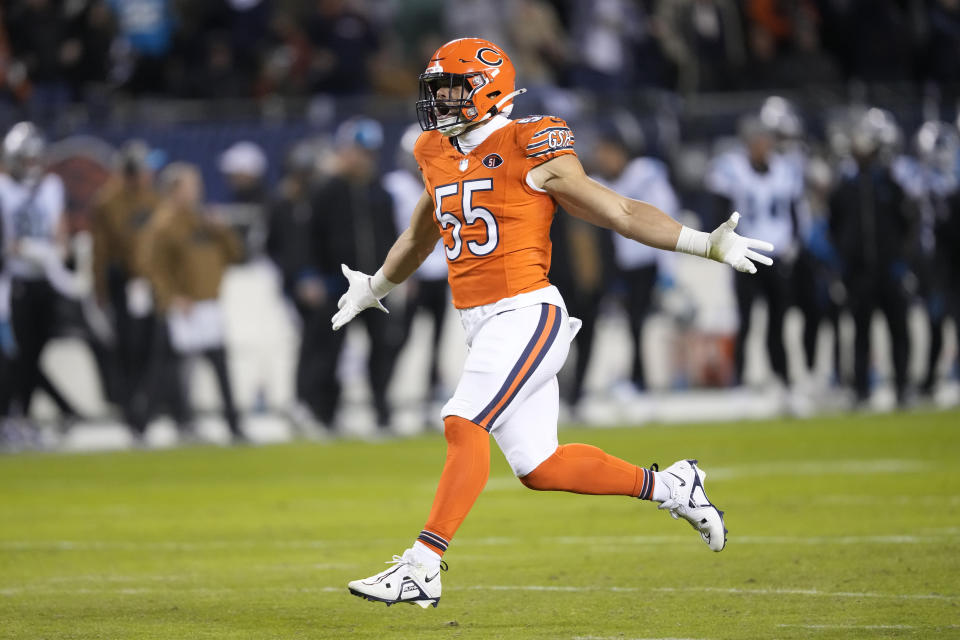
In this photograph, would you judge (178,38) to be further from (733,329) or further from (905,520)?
(905,520)

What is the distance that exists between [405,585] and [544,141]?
5.32 ft

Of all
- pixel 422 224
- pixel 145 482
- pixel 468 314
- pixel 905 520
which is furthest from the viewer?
pixel 145 482

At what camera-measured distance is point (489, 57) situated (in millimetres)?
6102

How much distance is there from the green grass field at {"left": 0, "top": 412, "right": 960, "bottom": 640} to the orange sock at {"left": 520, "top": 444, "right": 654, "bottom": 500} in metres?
0.41

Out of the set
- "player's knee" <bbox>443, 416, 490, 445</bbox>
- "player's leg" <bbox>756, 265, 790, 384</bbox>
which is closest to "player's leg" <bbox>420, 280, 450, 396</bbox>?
"player's leg" <bbox>756, 265, 790, 384</bbox>

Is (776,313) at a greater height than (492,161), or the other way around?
(492,161)

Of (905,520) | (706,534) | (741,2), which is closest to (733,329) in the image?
(741,2)

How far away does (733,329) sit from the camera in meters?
15.8

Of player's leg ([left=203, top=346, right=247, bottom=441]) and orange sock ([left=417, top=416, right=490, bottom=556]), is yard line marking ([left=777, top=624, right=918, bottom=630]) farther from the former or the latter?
player's leg ([left=203, top=346, right=247, bottom=441])

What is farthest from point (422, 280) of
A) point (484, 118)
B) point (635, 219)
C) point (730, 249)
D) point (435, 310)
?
point (730, 249)

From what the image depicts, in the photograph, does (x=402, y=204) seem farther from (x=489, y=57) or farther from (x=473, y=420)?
(x=473, y=420)

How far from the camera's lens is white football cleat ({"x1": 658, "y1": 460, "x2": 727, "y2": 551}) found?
6.11 metres

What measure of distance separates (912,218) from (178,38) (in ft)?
27.5

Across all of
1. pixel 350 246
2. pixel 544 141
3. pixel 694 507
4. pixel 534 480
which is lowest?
pixel 694 507
